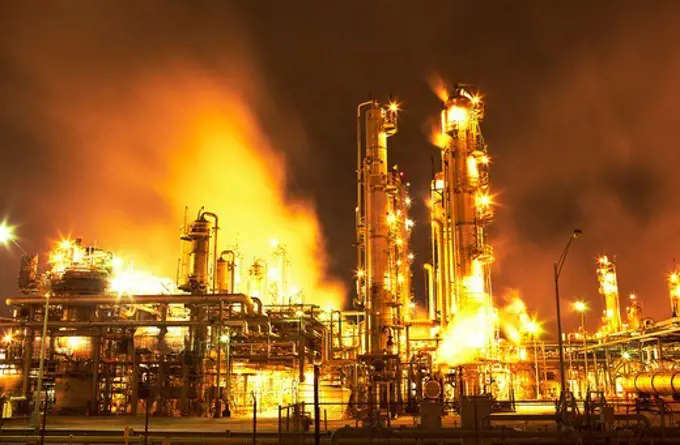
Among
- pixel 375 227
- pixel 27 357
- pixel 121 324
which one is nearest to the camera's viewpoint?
pixel 121 324

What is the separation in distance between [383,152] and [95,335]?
1987 centimetres

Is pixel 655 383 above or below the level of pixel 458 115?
below

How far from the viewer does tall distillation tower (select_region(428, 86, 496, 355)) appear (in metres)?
37.1

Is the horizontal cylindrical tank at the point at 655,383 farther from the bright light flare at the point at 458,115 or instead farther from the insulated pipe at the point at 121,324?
the insulated pipe at the point at 121,324

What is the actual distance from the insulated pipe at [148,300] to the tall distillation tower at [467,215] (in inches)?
463

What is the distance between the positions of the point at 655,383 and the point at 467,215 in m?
14.4

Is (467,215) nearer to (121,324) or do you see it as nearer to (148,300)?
(148,300)

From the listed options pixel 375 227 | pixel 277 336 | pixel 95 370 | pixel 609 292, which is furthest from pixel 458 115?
pixel 609 292

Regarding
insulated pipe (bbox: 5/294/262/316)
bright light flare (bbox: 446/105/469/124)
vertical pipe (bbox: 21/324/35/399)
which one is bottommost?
vertical pipe (bbox: 21/324/35/399)

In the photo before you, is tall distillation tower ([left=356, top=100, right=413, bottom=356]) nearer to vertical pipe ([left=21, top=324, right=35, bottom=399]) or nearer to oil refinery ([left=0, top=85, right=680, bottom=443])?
oil refinery ([left=0, top=85, right=680, bottom=443])

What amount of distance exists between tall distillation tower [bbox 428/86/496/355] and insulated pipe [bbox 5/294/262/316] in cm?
1175

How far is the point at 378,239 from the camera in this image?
131 ft

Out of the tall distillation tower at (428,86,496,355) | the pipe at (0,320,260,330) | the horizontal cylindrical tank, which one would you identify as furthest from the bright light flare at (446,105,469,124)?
the horizontal cylindrical tank

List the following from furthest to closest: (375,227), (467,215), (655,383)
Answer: (375,227)
(655,383)
(467,215)
